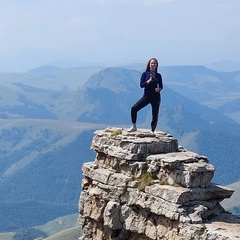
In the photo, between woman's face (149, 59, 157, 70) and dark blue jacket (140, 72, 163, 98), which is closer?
woman's face (149, 59, 157, 70)

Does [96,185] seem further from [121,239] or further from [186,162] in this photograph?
[186,162]

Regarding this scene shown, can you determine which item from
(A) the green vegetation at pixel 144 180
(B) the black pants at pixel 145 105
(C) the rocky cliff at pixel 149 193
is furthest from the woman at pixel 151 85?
(A) the green vegetation at pixel 144 180

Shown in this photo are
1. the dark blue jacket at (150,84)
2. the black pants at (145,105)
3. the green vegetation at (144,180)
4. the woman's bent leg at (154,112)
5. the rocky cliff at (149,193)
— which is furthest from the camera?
the woman's bent leg at (154,112)

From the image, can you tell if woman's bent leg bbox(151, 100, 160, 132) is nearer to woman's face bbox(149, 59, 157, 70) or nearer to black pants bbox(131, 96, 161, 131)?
black pants bbox(131, 96, 161, 131)

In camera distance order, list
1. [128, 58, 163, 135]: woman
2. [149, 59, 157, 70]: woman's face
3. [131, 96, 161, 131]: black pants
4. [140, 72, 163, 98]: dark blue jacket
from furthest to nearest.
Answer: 1. [131, 96, 161, 131]: black pants
2. [140, 72, 163, 98]: dark blue jacket
3. [128, 58, 163, 135]: woman
4. [149, 59, 157, 70]: woman's face

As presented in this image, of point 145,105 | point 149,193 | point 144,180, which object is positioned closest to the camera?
point 149,193

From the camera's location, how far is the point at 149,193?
30031mm

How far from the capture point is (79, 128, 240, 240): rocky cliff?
92.6 ft

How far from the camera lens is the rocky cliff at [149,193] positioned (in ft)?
92.6

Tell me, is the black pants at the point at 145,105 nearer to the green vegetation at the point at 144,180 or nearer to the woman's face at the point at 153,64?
the woman's face at the point at 153,64

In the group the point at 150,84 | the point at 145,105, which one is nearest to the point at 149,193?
the point at 145,105

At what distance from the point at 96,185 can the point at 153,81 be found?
7.75 meters

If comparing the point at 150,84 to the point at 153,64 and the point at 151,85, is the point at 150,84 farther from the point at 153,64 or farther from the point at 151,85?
the point at 153,64

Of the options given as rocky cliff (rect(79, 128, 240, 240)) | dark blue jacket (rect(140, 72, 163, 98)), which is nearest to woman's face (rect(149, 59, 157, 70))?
dark blue jacket (rect(140, 72, 163, 98))
